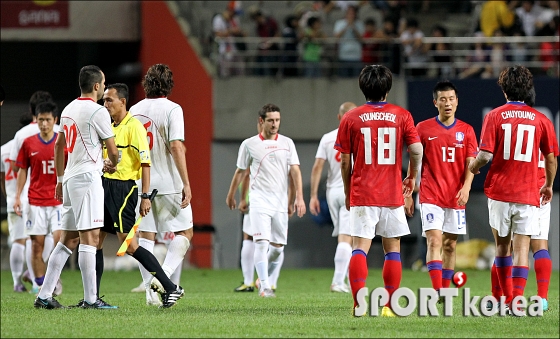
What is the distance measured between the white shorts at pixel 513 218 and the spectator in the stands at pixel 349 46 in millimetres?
10455

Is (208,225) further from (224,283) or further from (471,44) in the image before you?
(471,44)

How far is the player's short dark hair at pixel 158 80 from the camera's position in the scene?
368 inches

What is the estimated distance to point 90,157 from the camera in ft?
28.4

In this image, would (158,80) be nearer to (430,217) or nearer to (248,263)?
(430,217)

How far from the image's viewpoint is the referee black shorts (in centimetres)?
886

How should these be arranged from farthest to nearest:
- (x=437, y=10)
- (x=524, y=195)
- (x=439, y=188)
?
1. (x=437, y=10)
2. (x=439, y=188)
3. (x=524, y=195)

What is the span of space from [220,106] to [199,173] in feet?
5.37

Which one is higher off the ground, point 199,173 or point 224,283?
point 199,173

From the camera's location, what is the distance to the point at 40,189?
1232cm

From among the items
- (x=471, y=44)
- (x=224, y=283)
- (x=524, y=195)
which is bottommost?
(x=224, y=283)

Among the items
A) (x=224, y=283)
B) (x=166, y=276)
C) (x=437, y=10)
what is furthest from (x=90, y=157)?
(x=437, y=10)

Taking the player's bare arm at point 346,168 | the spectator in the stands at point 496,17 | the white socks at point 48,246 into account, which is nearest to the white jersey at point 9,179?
the white socks at point 48,246

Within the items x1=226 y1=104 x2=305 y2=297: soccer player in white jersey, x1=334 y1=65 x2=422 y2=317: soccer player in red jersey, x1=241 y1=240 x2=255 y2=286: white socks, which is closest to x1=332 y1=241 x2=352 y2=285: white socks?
x1=226 y1=104 x2=305 y2=297: soccer player in white jersey

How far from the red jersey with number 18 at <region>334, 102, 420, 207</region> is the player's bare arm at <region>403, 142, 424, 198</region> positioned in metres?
0.09
